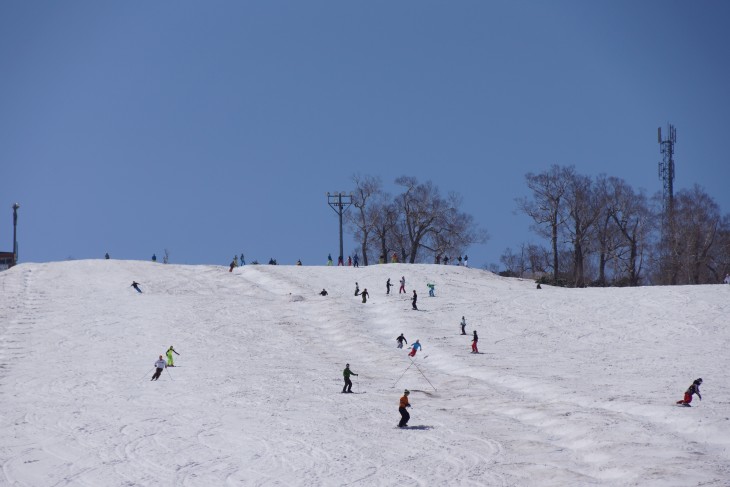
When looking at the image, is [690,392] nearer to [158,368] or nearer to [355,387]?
[355,387]

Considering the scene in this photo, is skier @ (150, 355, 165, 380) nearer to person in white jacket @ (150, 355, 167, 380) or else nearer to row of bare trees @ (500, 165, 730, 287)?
person in white jacket @ (150, 355, 167, 380)

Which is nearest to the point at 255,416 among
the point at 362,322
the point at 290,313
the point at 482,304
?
the point at 362,322

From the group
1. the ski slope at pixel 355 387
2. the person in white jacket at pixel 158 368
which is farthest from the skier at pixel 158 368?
the ski slope at pixel 355 387

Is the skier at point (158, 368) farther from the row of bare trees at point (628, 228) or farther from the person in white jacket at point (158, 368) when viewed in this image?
the row of bare trees at point (628, 228)

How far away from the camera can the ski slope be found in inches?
804

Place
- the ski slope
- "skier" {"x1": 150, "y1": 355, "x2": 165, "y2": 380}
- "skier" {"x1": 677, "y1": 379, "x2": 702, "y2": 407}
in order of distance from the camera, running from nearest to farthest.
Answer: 1. the ski slope
2. "skier" {"x1": 677, "y1": 379, "x2": 702, "y2": 407}
3. "skier" {"x1": 150, "y1": 355, "x2": 165, "y2": 380}

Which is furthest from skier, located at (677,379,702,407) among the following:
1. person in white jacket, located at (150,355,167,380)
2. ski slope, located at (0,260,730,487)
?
person in white jacket, located at (150,355,167,380)

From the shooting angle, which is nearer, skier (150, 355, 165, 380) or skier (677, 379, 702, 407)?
skier (677, 379, 702, 407)

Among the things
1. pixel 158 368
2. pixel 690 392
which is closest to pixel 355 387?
pixel 158 368

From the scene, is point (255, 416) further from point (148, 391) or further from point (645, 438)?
point (645, 438)

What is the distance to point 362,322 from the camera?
158ft

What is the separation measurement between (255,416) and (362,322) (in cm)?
2135

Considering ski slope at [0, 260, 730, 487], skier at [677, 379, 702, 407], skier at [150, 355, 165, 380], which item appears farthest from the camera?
skier at [150, 355, 165, 380]

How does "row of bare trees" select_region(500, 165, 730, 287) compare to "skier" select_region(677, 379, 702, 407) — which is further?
"row of bare trees" select_region(500, 165, 730, 287)
